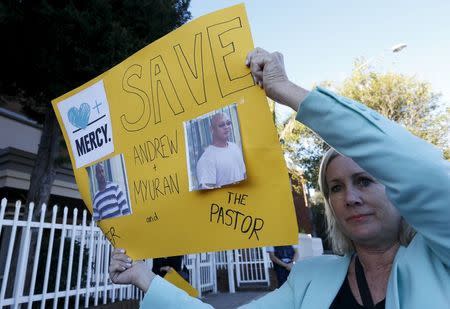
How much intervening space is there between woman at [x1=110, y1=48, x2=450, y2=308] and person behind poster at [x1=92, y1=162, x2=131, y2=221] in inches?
9.2

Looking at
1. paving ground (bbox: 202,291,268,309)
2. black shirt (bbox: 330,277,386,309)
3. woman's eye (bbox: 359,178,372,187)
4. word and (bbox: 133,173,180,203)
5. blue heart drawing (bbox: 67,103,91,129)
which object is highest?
blue heart drawing (bbox: 67,103,91,129)

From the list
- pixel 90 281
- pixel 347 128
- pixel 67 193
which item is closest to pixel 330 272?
pixel 347 128

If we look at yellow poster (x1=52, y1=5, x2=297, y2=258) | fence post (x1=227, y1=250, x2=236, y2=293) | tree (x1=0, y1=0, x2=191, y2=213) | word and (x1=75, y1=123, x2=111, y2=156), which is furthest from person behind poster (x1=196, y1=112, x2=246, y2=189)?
fence post (x1=227, y1=250, x2=236, y2=293)

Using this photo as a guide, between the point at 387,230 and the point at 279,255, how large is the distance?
5.40 metres

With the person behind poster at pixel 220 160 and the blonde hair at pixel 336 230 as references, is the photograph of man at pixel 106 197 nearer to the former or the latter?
the person behind poster at pixel 220 160

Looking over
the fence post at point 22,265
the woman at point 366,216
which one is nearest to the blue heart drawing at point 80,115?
the woman at point 366,216

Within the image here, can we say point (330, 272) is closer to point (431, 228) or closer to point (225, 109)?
point (431, 228)

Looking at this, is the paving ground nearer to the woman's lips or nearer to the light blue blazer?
the woman's lips

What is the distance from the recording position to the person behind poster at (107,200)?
5.49 feet

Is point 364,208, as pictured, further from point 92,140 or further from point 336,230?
point 92,140

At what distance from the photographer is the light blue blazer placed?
0.84m

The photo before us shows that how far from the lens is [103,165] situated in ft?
5.88

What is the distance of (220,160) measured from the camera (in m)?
1.43

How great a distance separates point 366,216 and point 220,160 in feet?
2.00
